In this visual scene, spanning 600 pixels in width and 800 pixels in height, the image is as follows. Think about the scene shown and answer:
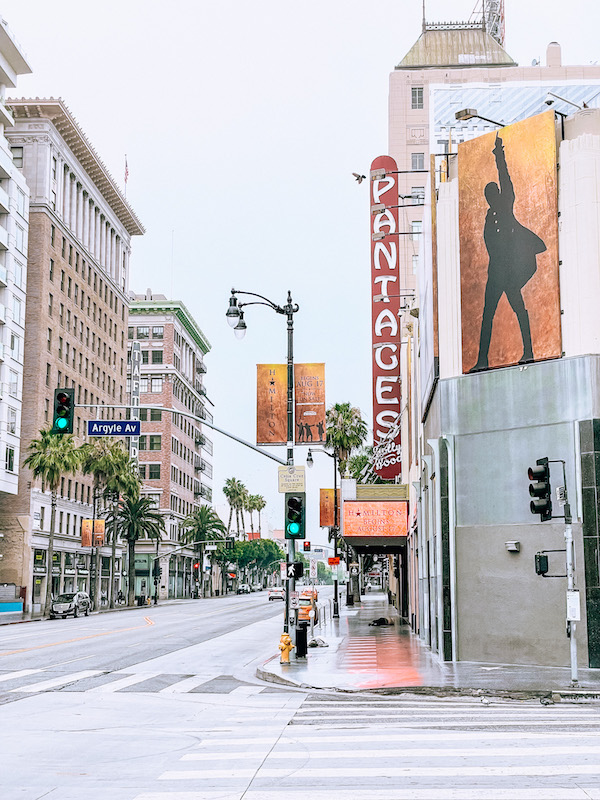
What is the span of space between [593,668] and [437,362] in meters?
9.84

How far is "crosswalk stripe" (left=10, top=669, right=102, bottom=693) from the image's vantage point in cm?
2024

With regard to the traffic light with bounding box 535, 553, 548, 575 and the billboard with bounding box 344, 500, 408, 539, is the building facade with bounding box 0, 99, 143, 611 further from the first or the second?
the traffic light with bounding box 535, 553, 548, 575

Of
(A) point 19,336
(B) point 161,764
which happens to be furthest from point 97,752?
(A) point 19,336

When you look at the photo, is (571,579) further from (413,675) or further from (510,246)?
(510,246)

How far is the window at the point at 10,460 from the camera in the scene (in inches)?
2906

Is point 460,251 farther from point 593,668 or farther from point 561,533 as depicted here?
point 593,668

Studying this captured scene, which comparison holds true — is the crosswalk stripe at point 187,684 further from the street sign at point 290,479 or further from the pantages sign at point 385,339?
the pantages sign at point 385,339

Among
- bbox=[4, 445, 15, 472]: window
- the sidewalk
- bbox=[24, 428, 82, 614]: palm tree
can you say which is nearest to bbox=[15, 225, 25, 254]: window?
bbox=[24, 428, 82, 614]: palm tree

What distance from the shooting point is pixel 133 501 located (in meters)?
95.1

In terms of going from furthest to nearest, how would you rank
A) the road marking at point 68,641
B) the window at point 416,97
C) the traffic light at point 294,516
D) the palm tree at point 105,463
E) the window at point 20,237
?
the window at point 416,97, the palm tree at point 105,463, the window at point 20,237, the road marking at point 68,641, the traffic light at point 294,516

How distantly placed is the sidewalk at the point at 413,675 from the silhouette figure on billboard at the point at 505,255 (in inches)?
318

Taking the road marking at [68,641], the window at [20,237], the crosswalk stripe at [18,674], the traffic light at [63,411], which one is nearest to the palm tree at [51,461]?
the window at [20,237]

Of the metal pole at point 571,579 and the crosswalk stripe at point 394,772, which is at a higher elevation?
the metal pole at point 571,579

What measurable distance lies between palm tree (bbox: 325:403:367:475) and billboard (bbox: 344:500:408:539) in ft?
95.3
